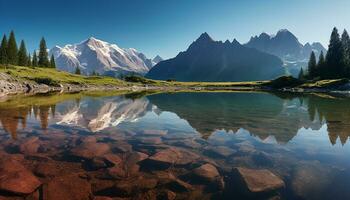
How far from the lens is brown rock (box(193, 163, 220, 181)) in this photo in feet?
39.3

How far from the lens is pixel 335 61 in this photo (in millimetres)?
124250

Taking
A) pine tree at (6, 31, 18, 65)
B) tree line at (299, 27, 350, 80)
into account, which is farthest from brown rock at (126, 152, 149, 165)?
pine tree at (6, 31, 18, 65)

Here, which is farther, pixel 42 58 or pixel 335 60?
pixel 42 58

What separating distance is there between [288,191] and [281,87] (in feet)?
456

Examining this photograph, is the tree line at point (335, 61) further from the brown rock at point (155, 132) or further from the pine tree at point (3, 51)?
the pine tree at point (3, 51)

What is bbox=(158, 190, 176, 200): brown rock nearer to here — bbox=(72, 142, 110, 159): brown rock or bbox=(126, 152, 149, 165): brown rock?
bbox=(126, 152, 149, 165): brown rock

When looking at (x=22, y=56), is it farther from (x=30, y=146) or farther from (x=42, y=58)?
(x=30, y=146)

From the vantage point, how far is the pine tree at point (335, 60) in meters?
122

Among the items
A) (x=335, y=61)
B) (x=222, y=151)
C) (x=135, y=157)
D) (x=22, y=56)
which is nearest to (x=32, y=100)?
(x=135, y=157)

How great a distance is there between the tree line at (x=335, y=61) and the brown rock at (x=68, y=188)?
131366 mm

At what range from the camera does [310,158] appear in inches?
599

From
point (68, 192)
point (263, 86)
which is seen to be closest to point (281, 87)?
point (263, 86)

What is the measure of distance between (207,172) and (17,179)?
7.68 meters

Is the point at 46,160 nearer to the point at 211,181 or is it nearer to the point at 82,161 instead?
the point at 82,161
